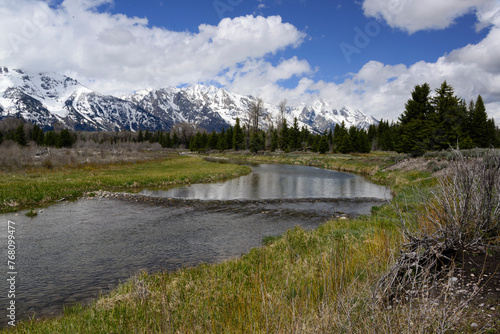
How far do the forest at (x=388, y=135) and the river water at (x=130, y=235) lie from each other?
8668 mm

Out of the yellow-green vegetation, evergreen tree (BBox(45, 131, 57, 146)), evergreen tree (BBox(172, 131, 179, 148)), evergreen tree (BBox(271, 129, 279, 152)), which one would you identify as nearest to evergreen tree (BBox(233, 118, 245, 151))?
evergreen tree (BBox(271, 129, 279, 152))

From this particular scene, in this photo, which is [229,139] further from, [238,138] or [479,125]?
[479,125]

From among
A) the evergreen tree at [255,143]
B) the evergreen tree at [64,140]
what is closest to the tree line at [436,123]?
the evergreen tree at [255,143]

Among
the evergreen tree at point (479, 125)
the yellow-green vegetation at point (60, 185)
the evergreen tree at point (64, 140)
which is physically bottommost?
the yellow-green vegetation at point (60, 185)

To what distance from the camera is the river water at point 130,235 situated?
7801 mm

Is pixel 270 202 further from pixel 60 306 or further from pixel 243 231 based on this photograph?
pixel 60 306

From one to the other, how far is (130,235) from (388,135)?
104m

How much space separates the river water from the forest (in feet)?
28.4

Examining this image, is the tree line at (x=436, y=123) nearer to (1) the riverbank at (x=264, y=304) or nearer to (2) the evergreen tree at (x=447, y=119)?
(2) the evergreen tree at (x=447, y=119)

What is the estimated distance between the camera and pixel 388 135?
98.9m

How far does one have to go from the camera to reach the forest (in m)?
38.4

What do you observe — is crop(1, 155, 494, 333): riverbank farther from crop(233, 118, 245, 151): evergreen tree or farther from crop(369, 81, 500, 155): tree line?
crop(233, 118, 245, 151): evergreen tree

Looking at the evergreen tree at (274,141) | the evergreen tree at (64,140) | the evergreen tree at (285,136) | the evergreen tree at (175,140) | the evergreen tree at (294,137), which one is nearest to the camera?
the evergreen tree at (285,136)

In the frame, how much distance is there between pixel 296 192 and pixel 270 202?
5.37 m
